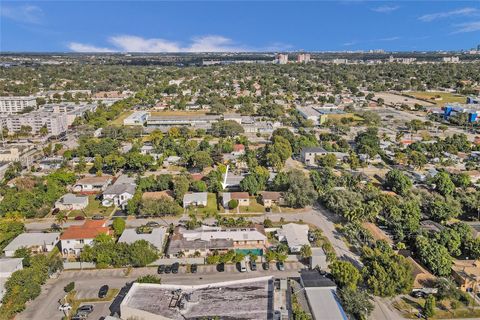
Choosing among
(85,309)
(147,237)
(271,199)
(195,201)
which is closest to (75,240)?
(147,237)

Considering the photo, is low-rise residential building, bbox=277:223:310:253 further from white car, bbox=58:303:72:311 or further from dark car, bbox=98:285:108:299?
white car, bbox=58:303:72:311

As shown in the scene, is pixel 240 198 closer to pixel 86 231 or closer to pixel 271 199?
pixel 271 199

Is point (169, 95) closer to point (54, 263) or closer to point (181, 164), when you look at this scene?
point (181, 164)

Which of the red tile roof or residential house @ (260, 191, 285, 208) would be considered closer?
the red tile roof

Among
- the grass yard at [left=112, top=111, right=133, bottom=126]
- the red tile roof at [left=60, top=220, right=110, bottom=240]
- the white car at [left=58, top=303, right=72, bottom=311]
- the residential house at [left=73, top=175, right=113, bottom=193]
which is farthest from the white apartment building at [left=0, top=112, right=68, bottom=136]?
the white car at [left=58, top=303, right=72, bottom=311]

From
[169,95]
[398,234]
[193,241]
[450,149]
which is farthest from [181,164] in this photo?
[169,95]

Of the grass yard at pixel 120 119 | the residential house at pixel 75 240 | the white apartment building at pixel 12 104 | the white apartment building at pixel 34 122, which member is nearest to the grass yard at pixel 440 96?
the grass yard at pixel 120 119

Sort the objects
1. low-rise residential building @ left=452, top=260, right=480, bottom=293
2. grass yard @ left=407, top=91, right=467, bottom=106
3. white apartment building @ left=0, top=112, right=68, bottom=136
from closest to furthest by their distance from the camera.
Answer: low-rise residential building @ left=452, top=260, right=480, bottom=293 → white apartment building @ left=0, top=112, right=68, bottom=136 → grass yard @ left=407, top=91, right=467, bottom=106
